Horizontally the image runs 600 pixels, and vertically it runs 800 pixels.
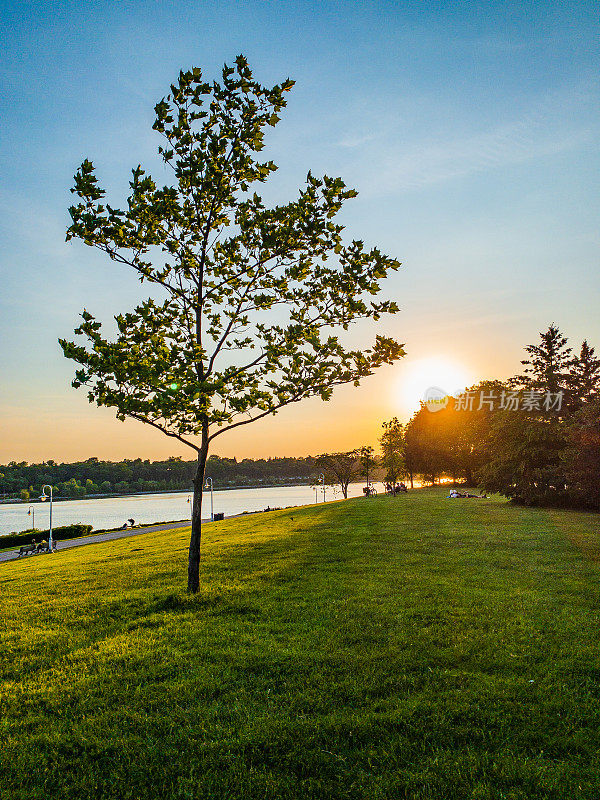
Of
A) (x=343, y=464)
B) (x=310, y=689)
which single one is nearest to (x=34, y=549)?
(x=310, y=689)

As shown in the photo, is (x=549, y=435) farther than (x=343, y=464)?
No

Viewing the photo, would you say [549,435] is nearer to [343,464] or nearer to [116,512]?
[343,464]

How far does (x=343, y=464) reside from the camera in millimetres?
75562

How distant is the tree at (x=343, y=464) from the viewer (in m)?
73.0

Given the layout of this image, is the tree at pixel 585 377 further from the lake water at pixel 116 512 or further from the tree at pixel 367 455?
the lake water at pixel 116 512

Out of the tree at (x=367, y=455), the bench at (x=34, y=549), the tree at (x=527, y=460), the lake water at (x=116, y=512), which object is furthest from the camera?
the lake water at (x=116, y=512)

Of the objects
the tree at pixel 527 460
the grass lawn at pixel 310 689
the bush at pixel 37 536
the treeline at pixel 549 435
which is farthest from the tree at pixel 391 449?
the grass lawn at pixel 310 689

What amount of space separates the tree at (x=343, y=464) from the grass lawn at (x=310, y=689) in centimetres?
6079

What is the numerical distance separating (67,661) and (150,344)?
5.76m

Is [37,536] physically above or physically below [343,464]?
below

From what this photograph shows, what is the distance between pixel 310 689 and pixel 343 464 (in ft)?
231

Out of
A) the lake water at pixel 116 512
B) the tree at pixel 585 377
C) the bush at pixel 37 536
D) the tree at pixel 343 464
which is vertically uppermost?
the tree at pixel 585 377

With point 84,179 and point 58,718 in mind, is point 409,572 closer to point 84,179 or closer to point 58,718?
point 58,718

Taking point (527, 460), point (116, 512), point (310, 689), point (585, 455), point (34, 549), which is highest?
point (585, 455)
